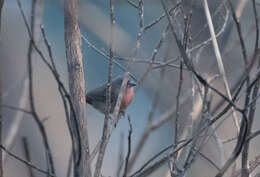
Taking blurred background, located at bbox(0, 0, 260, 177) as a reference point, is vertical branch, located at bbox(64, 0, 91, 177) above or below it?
below

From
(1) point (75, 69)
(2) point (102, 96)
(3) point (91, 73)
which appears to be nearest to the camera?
(1) point (75, 69)

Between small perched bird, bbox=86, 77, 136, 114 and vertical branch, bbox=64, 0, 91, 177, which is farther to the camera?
small perched bird, bbox=86, 77, 136, 114

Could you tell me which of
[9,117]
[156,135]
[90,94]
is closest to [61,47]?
[90,94]

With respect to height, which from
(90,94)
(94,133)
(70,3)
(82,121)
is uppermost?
(90,94)

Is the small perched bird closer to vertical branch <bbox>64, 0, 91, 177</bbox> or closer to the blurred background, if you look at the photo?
the blurred background

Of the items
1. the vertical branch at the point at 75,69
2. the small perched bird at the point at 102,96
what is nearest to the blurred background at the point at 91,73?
the small perched bird at the point at 102,96

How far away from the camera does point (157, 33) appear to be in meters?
4.27

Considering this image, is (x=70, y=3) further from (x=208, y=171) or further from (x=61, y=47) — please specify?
(x=208, y=171)

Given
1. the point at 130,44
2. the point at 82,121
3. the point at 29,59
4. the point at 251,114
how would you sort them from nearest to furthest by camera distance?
the point at 29,59 → the point at 251,114 → the point at 82,121 → the point at 130,44

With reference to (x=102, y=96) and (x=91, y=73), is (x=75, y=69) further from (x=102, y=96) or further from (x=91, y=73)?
(x=91, y=73)

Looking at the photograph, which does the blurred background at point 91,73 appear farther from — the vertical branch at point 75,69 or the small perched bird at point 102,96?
the vertical branch at point 75,69

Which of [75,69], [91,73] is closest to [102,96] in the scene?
[91,73]

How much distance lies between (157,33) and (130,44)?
0.55 m

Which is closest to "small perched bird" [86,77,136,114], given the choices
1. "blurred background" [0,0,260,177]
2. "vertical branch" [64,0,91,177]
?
"blurred background" [0,0,260,177]
